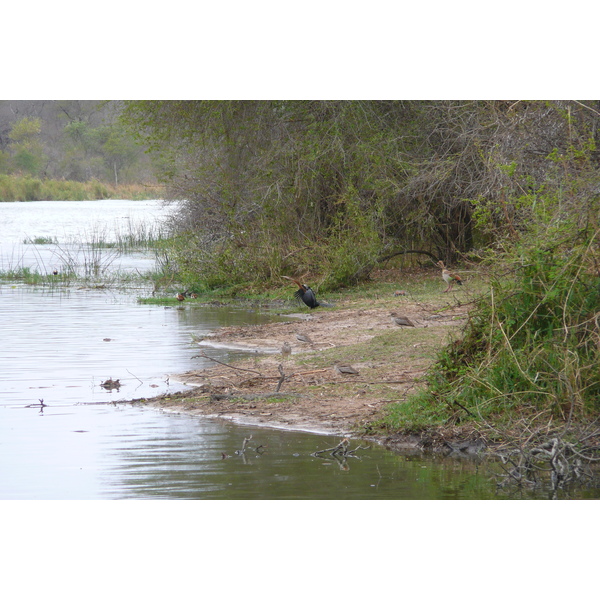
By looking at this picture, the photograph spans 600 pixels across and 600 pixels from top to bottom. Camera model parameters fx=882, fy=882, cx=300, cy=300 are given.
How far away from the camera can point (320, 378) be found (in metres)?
9.52

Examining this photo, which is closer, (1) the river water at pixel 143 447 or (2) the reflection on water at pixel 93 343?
(1) the river water at pixel 143 447

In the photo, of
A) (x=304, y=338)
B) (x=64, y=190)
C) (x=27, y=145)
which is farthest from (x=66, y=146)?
(x=304, y=338)

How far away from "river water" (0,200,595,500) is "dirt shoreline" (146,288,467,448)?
1.04 ft

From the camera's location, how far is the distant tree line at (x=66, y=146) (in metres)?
45.7

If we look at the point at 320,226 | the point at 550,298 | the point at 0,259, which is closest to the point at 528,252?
the point at 550,298

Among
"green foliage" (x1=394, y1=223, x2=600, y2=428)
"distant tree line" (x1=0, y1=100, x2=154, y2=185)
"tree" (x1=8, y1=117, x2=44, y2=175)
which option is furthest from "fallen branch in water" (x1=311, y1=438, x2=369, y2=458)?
"tree" (x1=8, y1=117, x2=44, y2=175)

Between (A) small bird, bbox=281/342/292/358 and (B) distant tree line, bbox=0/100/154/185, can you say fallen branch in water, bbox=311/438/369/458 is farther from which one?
(B) distant tree line, bbox=0/100/154/185

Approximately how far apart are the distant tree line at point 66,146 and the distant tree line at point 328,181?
22686mm

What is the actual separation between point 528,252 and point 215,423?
10.5 ft

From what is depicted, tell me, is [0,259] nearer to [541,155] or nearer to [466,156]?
[466,156]

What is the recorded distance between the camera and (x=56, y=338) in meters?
13.5

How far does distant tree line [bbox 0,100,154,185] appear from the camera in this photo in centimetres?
4569

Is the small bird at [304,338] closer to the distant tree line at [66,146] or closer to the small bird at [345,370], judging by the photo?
the small bird at [345,370]

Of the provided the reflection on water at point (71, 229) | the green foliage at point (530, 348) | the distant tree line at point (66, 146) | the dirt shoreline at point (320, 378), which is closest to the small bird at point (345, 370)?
the dirt shoreline at point (320, 378)
